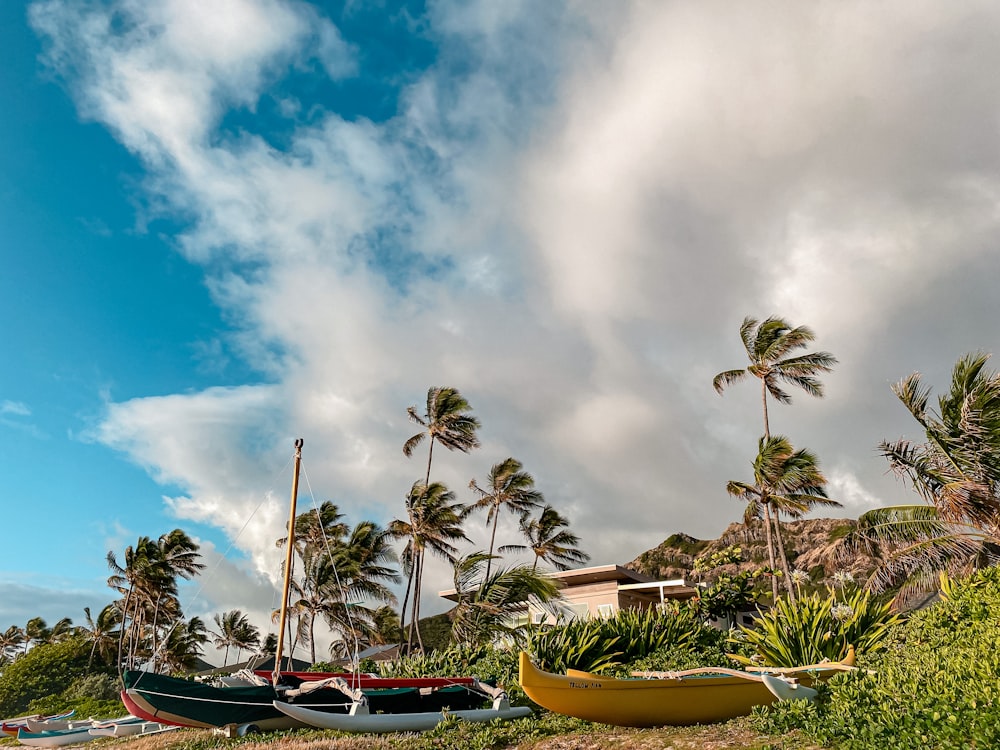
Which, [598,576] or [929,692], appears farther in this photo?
[598,576]

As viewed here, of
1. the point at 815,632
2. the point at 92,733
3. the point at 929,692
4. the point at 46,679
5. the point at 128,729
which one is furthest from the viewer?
the point at 46,679

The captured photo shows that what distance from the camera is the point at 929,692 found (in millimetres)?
8391

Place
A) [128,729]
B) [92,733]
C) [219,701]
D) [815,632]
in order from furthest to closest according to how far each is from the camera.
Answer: [92,733] < [128,729] < [815,632] < [219,701]

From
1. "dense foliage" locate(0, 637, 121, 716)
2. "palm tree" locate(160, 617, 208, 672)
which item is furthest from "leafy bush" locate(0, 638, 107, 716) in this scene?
"palm tree" locate(160, 617, 208, 672)

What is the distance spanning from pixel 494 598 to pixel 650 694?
10601 millimetres

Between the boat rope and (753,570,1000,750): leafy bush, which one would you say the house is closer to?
the boat rope

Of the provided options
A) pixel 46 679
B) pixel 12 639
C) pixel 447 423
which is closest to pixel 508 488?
pixel 447 423

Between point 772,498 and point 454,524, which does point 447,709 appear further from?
point 454,524

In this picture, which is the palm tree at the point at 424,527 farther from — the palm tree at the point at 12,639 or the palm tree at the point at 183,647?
the palm tree at the point at 12,639

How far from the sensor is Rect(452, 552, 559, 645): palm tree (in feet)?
69.0

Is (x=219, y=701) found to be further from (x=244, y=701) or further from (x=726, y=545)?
(x=726, y=545)

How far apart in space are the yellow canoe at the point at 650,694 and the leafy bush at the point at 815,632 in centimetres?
281

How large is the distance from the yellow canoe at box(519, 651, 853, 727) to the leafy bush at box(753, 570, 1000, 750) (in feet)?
3.10

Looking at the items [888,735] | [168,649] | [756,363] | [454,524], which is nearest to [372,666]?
[454,524]
